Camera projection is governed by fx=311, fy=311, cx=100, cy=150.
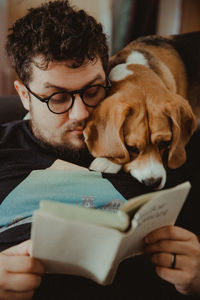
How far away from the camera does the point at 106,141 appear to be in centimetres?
134

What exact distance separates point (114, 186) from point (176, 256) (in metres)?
0.32

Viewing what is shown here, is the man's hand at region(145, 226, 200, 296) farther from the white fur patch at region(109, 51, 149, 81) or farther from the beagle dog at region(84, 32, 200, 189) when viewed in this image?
the white fur patch at region(109, 51, 149, 81)

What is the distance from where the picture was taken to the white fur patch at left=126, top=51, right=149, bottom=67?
1.67 meters

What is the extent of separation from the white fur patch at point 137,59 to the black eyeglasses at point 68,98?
0.39 metres

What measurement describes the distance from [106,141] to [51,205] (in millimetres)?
704

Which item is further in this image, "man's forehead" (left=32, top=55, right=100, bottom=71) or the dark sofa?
the dark sofa

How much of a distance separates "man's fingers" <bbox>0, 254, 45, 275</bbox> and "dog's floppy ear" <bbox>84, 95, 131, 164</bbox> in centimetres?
60

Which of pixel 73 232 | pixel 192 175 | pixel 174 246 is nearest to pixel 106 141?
pixel 192 175

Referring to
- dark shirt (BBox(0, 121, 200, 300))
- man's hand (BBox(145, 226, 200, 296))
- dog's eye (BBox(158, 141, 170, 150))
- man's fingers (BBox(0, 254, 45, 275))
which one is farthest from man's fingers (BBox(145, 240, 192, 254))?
dog's eye (BBox(158, 141, 170, 150))

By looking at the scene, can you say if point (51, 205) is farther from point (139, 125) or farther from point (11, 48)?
point (11, 48)

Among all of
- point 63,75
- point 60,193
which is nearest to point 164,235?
point 60,193

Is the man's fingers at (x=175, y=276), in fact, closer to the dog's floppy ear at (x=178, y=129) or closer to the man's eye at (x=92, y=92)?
the dog's floppy ear at (x=178, y=129)

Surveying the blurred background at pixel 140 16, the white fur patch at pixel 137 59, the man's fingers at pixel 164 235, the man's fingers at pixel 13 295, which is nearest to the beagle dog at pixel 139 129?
the white fur patch at pixel 137 59

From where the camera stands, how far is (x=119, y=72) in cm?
154
